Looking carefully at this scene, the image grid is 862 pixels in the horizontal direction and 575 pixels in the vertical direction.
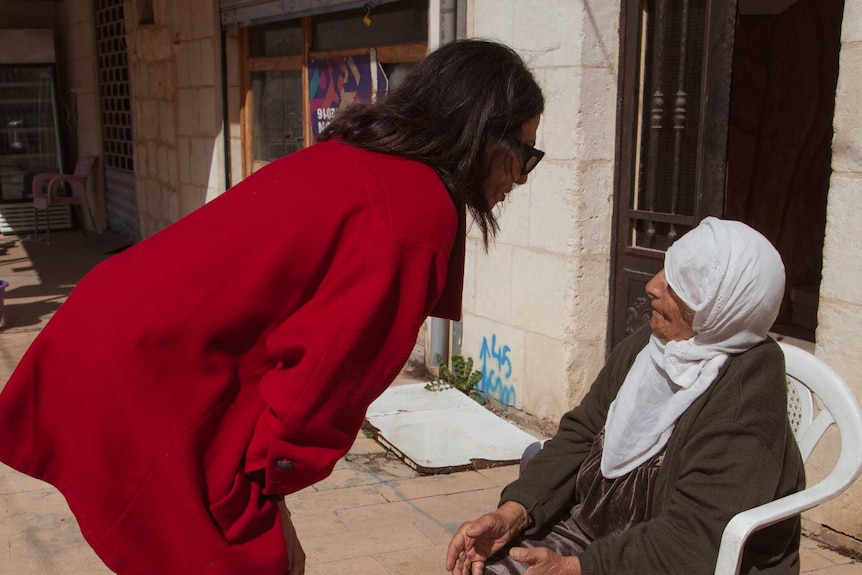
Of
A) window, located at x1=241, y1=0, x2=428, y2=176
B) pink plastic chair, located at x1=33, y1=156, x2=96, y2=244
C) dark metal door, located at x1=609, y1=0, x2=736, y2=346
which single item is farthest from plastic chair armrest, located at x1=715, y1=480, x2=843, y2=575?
pink plastic chair, located at x1=33, y1=156, x2=96, y2=244

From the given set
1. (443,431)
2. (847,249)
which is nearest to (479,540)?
(847,249)

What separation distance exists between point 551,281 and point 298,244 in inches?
118

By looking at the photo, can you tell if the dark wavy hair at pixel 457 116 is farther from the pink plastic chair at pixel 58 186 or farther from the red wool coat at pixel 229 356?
the pink plastic chair at pixel 58 186

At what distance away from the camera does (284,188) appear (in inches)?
60.3

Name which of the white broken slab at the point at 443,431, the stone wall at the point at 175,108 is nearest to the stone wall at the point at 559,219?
the white broken slab at the point at 443,431

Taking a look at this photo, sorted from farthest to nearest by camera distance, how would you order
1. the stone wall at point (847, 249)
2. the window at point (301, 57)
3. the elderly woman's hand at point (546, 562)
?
1. the window at point (301, 57)
2. the stone wall at point (847, 249)
3. the elderly woman's hand at point (546, 562)

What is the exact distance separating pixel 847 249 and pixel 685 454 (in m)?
1.54

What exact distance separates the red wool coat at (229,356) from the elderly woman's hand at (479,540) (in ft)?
1.85

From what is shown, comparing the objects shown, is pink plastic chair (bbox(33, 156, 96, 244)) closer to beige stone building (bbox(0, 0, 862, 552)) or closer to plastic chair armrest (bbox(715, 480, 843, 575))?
beige stone building (bbox(0, 0, 862, 552))

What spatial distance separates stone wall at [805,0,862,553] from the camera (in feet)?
10.0

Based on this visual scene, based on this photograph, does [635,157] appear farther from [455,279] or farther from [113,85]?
[113,85]

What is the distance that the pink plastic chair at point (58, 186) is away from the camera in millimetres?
11664

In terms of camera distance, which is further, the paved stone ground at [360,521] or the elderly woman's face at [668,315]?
the paved stone ground at [360,521]

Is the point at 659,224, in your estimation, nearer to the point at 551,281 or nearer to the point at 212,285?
the point at 551,281
